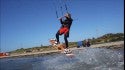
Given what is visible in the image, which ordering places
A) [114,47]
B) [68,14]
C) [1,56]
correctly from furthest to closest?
[1,56]
[114,47]
[68,14]

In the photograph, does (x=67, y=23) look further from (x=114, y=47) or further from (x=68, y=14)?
(x=114, y=47)

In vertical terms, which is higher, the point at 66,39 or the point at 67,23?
the point at 67,23

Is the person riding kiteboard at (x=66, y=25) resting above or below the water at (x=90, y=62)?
above

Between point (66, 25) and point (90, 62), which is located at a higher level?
point (66, 25)

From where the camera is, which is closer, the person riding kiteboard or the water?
the person riding kiteboard

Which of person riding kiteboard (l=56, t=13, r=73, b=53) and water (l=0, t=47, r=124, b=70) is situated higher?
person riding kiteboard (l=56, t=13, r=73, b=53)

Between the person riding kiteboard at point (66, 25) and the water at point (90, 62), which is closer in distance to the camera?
the person riding kiteboard at point (66, 25)

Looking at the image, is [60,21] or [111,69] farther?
[111,69]

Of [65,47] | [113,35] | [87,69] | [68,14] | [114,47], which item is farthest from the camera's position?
[113,35]

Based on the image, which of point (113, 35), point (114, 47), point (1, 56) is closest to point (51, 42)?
point (114, 47)

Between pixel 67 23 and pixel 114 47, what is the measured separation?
24.8 m

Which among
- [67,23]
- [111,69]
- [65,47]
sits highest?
[67,23]

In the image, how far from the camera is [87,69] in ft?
66.3

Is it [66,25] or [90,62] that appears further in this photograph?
[90,62]
